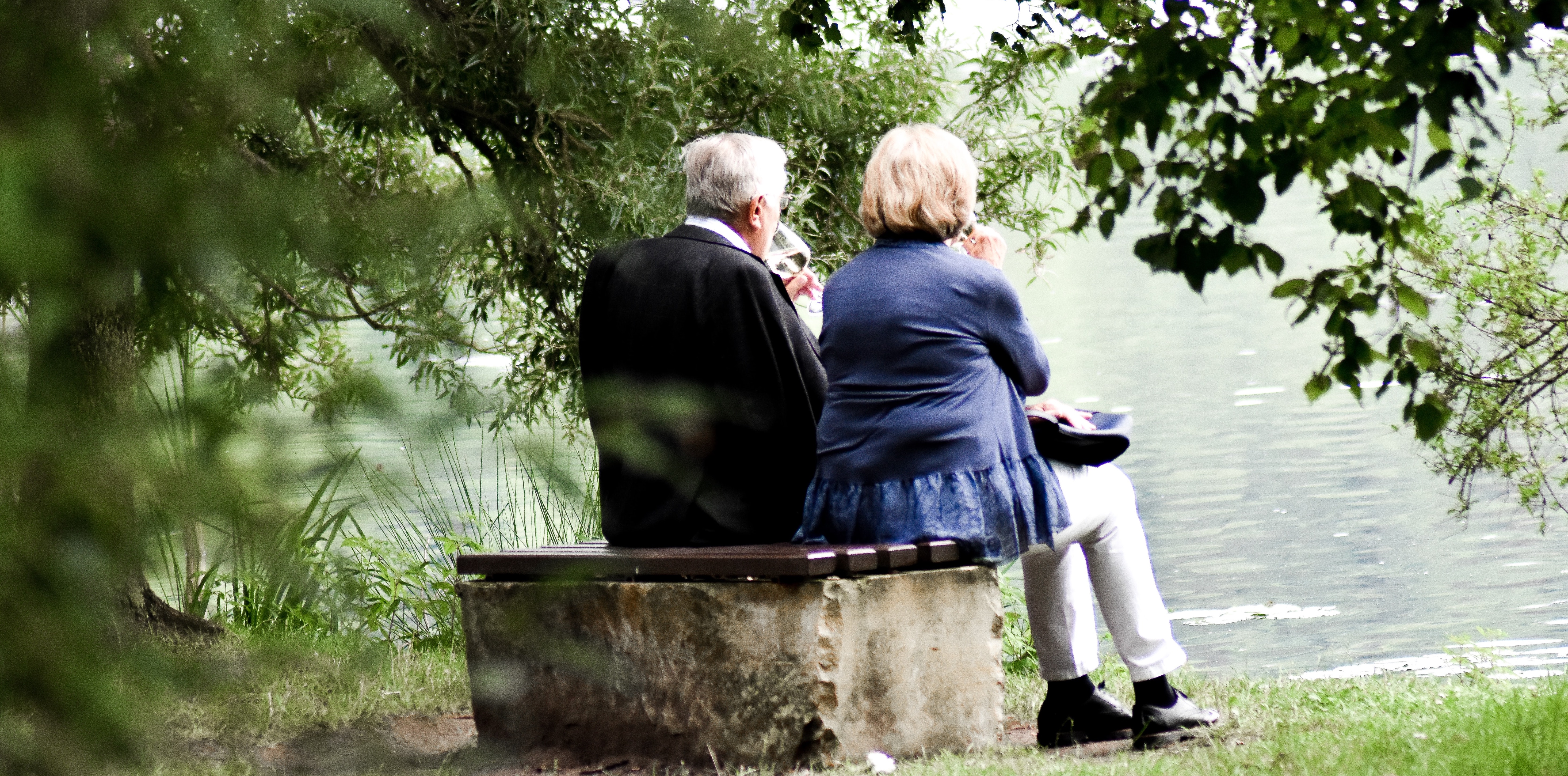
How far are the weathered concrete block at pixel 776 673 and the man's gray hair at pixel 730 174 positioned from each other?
1.00 m

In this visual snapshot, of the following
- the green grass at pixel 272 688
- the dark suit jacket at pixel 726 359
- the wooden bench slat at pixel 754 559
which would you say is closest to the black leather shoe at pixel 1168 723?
the wooden bench slat at pixel 754 559

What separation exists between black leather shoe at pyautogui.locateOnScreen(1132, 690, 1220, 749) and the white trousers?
0.30 feet

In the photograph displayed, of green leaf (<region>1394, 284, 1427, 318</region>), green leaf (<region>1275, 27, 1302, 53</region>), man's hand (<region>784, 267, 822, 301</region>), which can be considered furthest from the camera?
man's hand (<region>784, 267, 822, 301</region>)

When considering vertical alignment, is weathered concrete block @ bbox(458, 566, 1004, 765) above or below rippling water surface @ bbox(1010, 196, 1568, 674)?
above

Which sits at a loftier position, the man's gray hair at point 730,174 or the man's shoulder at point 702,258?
the man's gray hair at point 730,174

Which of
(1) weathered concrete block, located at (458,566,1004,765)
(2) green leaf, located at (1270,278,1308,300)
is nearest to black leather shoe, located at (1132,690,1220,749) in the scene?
(1) weathered concrete block, located at (458,566,1004,765)

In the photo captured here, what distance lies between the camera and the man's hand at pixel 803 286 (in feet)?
14.1

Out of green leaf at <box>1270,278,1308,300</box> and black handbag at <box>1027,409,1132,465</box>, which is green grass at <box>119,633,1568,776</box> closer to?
black handbag at <box>1027,409,1132,465</box>

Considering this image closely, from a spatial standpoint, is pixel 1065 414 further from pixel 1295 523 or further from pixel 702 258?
A: pixel 1295 523

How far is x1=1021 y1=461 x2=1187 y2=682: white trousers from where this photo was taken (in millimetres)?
3842

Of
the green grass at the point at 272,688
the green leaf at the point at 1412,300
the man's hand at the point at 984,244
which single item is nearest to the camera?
the green grass at the point at 272,688

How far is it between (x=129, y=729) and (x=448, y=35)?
60 cm

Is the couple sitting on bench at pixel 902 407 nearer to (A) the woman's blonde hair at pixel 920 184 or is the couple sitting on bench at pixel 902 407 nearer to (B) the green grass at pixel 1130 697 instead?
(A) the woman's blonde hair at pixel 920 184

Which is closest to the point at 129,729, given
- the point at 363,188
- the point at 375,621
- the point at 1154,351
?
the point at 375,621
